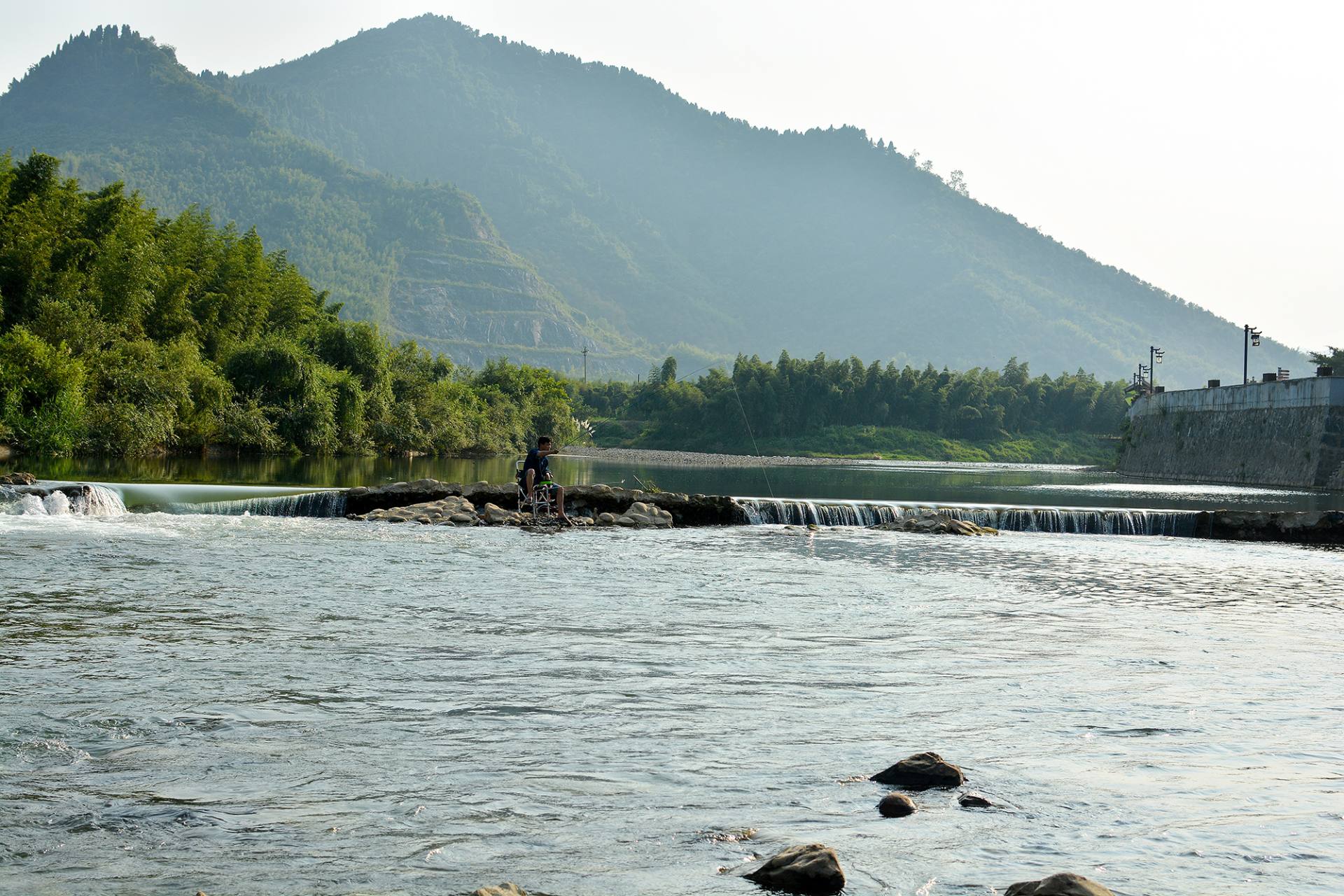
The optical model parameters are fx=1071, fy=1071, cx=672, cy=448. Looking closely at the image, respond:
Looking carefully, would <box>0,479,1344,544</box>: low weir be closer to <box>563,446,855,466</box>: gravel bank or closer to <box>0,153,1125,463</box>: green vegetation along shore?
<box>0,153,1125,463</box>: green vegetation along shore

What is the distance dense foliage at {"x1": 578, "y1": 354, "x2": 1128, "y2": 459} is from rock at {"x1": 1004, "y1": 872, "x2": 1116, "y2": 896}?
104m

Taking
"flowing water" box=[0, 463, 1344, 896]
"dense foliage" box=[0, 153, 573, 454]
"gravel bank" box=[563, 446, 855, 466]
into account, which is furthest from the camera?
"gravel bank" box=[563, 446, 855, 466]

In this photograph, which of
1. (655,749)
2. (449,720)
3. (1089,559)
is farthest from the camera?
(1089,559)

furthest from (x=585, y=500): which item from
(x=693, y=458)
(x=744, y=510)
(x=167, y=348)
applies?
(x=693, y=458)

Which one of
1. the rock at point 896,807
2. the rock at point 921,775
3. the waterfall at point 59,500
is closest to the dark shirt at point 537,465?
the waterfall at point 59,500

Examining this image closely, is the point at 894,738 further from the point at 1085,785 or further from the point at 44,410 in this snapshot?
the point at 44,410

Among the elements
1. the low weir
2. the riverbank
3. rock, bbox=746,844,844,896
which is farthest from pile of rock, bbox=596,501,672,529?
the riverbank

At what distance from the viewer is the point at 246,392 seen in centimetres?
5434

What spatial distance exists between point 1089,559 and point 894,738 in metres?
15.9

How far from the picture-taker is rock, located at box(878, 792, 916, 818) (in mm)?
6340

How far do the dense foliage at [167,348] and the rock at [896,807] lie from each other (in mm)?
42121

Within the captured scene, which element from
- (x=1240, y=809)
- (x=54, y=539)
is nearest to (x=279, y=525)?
(x=54, y=539)

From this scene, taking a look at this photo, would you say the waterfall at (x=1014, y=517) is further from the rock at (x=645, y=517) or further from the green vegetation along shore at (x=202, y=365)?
the green vegetation along shore at (x=202, y=365)

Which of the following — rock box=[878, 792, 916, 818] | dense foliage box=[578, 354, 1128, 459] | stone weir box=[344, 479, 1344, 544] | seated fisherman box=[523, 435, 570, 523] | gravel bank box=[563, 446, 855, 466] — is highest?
dense foliage box=[578, 354, 1128, 459]
